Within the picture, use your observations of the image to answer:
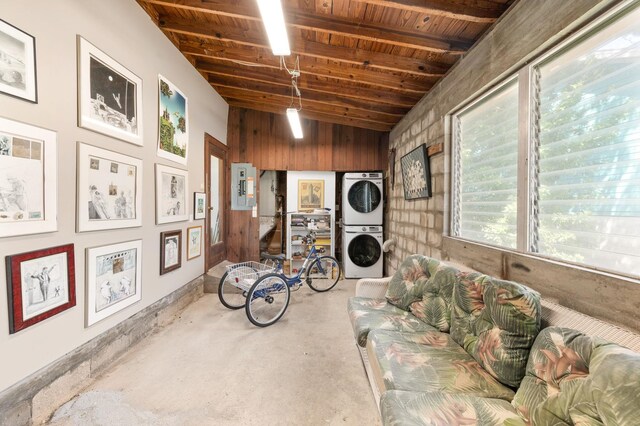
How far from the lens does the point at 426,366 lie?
1385 mm

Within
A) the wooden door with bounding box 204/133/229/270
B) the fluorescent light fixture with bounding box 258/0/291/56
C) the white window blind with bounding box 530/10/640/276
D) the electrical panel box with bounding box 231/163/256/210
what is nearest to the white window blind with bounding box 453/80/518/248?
the white window blind with bounding box 530/10/640/276

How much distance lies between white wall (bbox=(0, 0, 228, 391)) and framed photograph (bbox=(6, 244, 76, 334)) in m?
0.04

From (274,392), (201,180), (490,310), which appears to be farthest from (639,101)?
(201,180)

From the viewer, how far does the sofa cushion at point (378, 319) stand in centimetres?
181

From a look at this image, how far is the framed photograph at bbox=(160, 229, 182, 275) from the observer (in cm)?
272

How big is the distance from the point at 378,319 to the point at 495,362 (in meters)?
0.80

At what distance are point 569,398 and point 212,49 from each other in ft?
13.0

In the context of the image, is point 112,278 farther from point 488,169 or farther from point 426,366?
point 488,169

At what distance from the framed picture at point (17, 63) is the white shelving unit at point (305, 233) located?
11.4 feet

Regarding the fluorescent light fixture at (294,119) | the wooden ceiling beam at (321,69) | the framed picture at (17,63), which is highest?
the wooden ceiling beam at (321,69)

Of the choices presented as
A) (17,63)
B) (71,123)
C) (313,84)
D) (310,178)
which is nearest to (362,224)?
(310,178)

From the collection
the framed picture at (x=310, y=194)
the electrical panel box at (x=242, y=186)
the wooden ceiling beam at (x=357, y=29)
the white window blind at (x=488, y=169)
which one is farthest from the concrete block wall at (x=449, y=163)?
the electrical panel box at (x=242, y=186)

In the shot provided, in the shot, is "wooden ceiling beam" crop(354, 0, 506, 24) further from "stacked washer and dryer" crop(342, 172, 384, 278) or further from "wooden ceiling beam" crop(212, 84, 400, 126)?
"stacked washer and dryer" crop(342, 172, 384, 278)

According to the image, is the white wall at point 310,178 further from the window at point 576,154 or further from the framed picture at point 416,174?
the window at point 576,154
